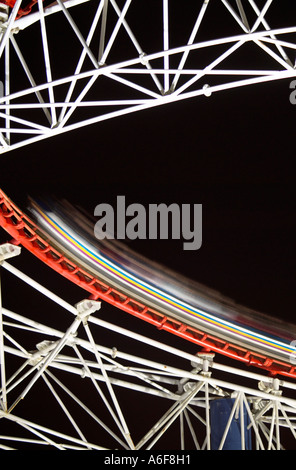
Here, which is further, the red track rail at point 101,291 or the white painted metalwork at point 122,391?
the white painted metalwork at point 122,391

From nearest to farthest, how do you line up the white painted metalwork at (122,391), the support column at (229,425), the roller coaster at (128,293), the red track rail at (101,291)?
the red track rail at (101,291) < the roller coaster at (128,293) < the white painted metalwork at (122,391) < the support column at (229,425)

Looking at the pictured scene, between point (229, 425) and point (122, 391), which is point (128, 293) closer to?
point (229, 425)

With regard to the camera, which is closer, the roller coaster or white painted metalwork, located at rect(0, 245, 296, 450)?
the roller coaster

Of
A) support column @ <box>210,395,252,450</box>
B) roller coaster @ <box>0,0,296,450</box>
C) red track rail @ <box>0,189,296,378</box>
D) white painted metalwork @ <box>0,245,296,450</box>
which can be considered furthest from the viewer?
support column @ <box>210,395,252,450</box>

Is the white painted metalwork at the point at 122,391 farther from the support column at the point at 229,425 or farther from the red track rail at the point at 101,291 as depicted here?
the red track rail at the point at 101,291

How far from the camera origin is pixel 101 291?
17859 millimetres

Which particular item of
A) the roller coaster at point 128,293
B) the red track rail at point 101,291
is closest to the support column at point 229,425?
the roller coaster at point 128,293

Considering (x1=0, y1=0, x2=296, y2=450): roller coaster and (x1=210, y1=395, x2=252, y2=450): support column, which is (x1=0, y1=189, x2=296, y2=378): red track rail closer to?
(x1=0, y1=0, x2=296, y2=450): roller coaster

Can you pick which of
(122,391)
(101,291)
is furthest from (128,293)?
(122,391)

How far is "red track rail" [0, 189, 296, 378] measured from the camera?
16.6 metres

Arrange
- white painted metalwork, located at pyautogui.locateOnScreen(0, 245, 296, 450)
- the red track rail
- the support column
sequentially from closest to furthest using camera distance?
the red track rail
white painted metalwork, located at pyautogui.locateOnScreen(0, 245, 296, 450)
the support column

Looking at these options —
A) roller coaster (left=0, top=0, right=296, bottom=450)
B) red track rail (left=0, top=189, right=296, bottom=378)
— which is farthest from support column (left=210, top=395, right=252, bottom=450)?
red track rail (left=0, top=189, right=296, bottom=378)

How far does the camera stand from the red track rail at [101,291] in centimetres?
1658

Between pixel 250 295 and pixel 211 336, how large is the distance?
4.43 m
